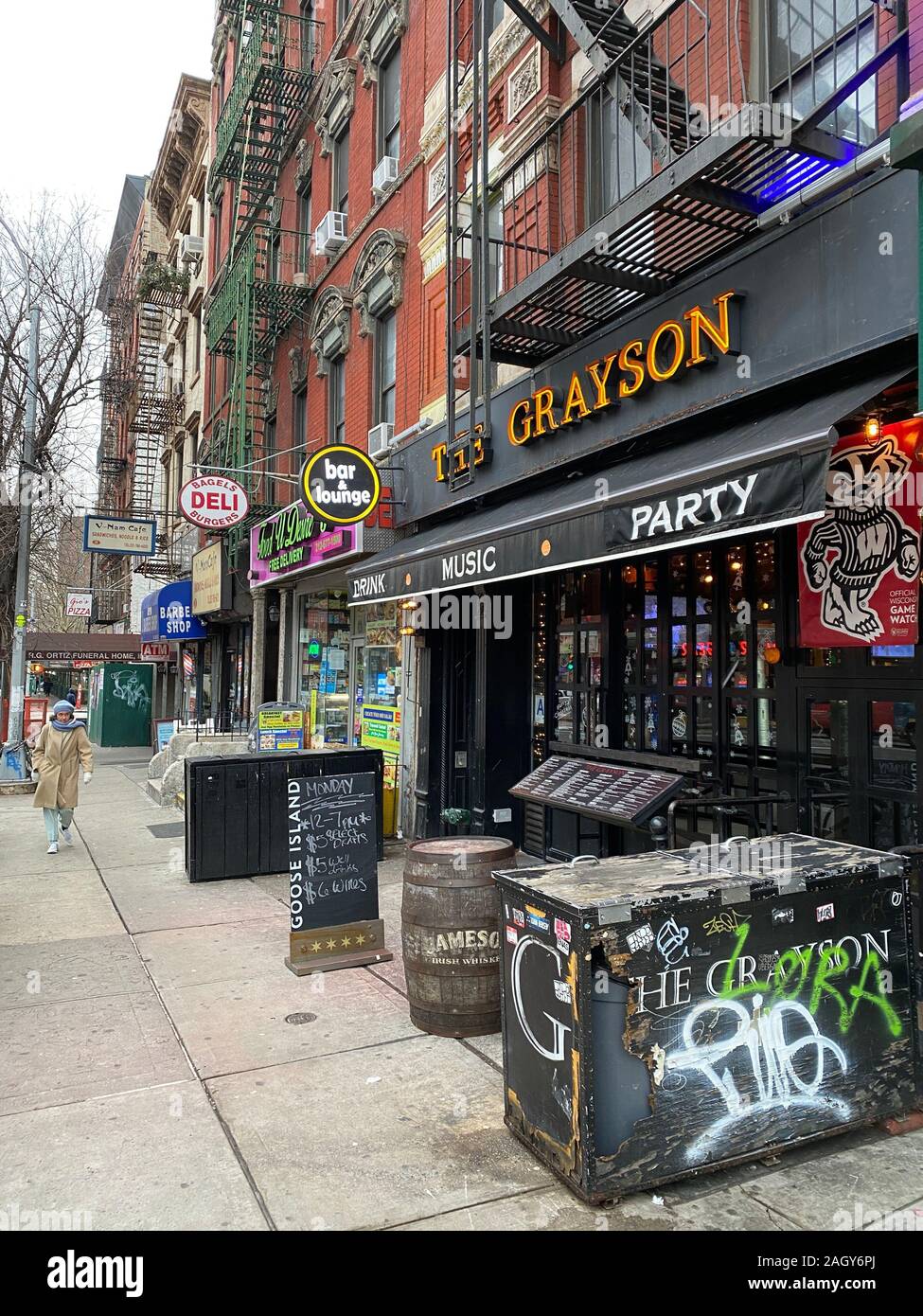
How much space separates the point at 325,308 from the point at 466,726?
25.1 feet

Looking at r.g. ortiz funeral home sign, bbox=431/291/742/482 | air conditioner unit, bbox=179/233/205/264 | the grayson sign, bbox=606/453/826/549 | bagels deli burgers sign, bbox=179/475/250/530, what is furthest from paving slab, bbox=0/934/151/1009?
air conditioner unit, bbox=179/233/205/264

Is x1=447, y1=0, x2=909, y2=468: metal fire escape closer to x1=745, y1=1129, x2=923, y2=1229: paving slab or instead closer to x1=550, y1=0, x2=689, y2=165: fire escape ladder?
x1=550, y1=0, x2=689, y2=165: fire escape ladder

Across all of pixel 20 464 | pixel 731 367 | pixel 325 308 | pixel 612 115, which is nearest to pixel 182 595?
pixel 20 464

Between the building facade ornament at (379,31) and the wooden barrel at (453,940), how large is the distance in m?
11.9

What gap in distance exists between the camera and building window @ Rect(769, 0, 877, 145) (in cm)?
525

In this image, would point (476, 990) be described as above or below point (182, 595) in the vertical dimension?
below

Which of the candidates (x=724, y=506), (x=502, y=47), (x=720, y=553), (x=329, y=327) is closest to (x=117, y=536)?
(x=329, y=327)

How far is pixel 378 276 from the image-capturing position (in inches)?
478

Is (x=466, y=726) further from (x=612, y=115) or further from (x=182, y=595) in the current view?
(x=182, y=595)

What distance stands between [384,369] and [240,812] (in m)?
6.89

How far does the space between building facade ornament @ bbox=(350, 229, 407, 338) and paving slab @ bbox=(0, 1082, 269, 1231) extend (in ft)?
34.0

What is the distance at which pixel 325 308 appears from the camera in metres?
14.0

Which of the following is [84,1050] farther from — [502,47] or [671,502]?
[502,47]

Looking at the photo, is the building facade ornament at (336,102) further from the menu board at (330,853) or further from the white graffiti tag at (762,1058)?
the white graffiti tag at (762,1058)
